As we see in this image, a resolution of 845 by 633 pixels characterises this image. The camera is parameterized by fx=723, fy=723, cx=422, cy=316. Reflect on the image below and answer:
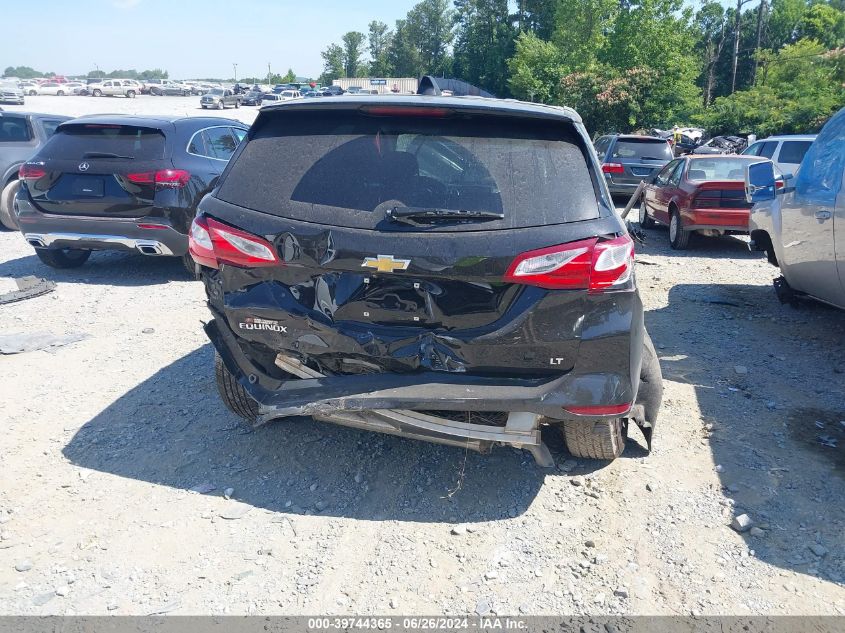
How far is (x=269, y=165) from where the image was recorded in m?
3.58

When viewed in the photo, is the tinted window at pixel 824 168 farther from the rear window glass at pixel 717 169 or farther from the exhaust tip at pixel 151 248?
the exhaust tip at pixel 151 248

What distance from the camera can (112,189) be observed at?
7.48 m

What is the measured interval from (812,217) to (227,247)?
487cm

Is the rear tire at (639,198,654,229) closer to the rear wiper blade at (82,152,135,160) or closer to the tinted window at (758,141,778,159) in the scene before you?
the tinted window at (758,141,778,159)

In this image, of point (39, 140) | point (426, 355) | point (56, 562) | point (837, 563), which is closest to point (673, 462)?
point (837, 563)

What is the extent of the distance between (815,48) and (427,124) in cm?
4515

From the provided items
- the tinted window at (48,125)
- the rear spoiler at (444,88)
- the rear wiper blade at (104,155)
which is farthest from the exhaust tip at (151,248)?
the tinted window at (48,125)

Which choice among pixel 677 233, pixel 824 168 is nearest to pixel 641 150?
pixel 677 233

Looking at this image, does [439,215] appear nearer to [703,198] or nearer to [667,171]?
[703,198]

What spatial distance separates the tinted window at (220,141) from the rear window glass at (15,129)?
4103 mm

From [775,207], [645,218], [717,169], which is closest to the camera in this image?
[775,207]

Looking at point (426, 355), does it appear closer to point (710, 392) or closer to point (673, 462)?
point (673, 462)

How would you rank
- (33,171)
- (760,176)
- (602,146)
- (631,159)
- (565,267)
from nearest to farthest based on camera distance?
(565,267) < (760,176) < (33,171) < (631,159) < (602,146)

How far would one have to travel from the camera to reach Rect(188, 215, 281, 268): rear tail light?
11.1ft
